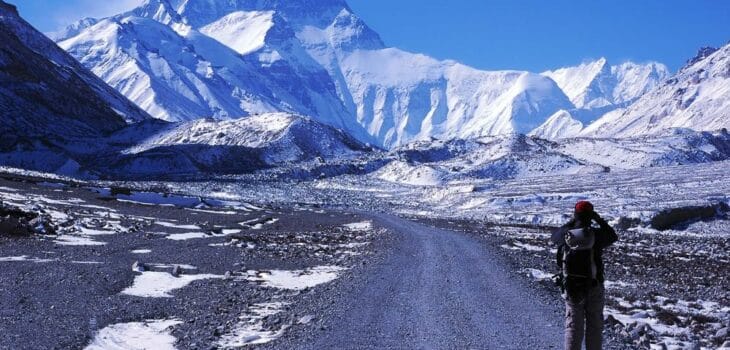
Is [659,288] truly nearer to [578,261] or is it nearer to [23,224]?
[578,261]

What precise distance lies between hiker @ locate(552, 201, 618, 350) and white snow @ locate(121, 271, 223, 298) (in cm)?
1297

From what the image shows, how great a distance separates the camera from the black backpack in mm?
11352

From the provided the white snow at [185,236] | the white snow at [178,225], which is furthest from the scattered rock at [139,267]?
the white snow at [178,225]

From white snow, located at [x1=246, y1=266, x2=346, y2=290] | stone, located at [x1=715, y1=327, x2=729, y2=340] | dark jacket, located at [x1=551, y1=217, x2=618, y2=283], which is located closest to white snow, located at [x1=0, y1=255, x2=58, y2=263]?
white snow, located at [x1=246, y1=266, x2=346, y2=290]

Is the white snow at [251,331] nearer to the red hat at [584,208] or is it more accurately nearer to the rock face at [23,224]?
the red hat at [584,208]

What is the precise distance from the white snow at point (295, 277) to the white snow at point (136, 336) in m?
5.97

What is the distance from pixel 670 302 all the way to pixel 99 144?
Answer: 196948 millimetres

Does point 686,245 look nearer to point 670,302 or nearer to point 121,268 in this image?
point 670,302

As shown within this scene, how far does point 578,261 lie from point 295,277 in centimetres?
1468

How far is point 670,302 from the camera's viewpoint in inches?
791

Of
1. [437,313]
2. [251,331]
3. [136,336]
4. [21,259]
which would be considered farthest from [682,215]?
[136,336]

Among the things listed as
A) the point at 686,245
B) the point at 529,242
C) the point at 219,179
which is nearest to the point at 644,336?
the point at 529,242

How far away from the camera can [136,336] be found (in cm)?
1555

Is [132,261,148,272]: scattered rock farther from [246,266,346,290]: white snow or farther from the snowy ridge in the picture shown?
the snowy ridge
